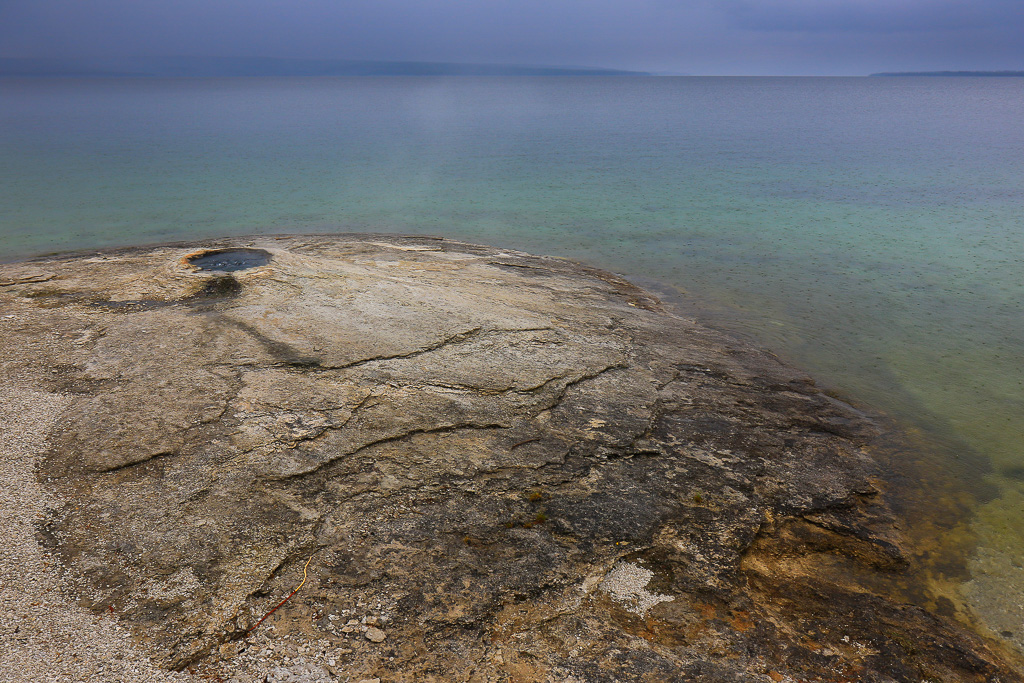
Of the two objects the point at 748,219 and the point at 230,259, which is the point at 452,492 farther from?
the point at 748,219

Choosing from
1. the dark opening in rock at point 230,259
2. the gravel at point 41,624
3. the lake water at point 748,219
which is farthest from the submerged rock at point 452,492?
the lake water at point 748,219

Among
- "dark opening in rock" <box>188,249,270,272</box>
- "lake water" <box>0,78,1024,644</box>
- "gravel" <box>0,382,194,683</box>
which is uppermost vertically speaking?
"dark opening in rock" <box>188,249,270,272</box>

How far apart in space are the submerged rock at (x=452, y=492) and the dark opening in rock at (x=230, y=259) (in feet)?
1.90

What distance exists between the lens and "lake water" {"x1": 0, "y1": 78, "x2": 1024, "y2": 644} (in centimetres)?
706

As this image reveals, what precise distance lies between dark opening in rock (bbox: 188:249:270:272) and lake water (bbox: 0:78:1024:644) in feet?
20.7

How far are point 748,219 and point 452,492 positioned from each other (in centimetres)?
1398

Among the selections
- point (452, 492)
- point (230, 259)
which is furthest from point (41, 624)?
point (230, 259)

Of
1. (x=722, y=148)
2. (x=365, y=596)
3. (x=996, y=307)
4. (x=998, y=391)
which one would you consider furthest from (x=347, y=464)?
(x=722, y=148)

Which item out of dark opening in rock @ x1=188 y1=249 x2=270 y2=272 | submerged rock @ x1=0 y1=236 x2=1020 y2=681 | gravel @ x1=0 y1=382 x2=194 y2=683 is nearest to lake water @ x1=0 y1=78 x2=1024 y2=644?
submerged rock @ x1=0 y1=236 x2=1020 y2=681

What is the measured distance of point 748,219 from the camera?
1599 cm

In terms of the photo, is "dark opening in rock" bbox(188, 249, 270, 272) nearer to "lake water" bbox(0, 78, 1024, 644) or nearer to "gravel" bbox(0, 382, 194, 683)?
"gravel" bbox(0, 382, 194, 683)

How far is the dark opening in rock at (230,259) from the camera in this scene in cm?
773

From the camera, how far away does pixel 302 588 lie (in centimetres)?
344

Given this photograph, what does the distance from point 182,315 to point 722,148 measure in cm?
2914
